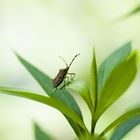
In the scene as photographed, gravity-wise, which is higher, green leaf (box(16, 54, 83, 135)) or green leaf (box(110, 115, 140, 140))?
green leaf (box(16, 54, 83, 135))

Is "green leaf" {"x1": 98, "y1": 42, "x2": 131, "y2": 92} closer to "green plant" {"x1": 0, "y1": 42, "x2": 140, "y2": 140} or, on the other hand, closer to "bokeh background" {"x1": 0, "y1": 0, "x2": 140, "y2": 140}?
"green plant" {"x1": 0, "y1": 42, "x2": 140, "y2": 140}

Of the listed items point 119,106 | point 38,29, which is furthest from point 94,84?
point 38,29

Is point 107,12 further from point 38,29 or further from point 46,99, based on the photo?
point 46,99

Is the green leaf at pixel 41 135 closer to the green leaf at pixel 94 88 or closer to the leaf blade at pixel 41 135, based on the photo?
the leaf blade at pixel 41 135

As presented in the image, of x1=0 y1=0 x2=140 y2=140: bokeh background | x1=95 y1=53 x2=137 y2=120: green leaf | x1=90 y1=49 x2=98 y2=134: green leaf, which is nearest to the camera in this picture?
x1=95 y1=53 x2=137 y2=120: green leaf

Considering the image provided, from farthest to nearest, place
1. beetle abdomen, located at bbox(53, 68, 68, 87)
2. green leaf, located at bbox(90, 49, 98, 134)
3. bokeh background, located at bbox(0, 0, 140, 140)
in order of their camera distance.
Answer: bokeh background, located at bbox(0, 0, 140, 140) → beetle abdomen, located at bbox(53, 68, 68, 87) → green leaf, located at bbox(90, 49, 98, 134)

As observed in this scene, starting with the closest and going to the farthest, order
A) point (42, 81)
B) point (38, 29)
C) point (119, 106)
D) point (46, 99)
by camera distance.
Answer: point (46, 99) → point (42, 81) → point (119, 106) → point (38, 29)

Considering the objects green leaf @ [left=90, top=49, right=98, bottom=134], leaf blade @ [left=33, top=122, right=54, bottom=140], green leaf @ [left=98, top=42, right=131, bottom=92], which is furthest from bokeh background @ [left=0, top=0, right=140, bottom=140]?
green leaf @ [left=90, top=49, right=98, bottom=134]

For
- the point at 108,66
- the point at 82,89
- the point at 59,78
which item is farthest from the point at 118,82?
the point at 59,78
